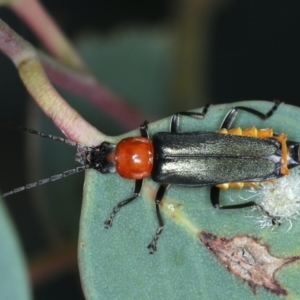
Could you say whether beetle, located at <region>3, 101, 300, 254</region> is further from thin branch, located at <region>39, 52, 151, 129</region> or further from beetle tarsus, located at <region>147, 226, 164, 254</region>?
thin branch, located at <region>39, 52, 151, 129</region>

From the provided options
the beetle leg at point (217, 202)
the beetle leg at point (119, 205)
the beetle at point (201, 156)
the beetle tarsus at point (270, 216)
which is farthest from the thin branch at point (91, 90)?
the beetle tarsus at point (270, 216)

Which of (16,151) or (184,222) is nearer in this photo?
(184,222)

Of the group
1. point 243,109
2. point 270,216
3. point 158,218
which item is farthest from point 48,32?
point 270,216

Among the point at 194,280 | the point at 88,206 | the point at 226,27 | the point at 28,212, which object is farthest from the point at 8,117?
the point at 194,280

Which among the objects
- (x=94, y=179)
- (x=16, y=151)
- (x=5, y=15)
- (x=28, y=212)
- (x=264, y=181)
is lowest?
(x=28, y=212)

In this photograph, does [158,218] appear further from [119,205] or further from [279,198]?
[279,198]

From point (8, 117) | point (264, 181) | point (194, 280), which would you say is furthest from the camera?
point (8, 117)

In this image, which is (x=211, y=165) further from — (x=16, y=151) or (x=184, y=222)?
(x=16, y=151)

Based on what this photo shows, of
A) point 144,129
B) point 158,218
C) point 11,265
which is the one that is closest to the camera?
point 11,265
